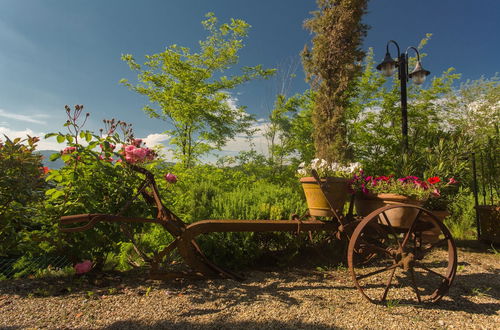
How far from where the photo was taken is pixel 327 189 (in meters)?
2.75

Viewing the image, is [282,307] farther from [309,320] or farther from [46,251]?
[46,251]

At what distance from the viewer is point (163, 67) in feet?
29.3

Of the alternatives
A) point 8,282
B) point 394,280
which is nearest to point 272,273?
point 394,280

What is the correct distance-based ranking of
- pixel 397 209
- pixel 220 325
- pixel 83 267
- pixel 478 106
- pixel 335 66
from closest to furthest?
pixel 220 325
pixel 397 209
pixel 83 267
pixel 335 66
pixel 478 106

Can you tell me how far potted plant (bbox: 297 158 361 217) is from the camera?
2760 mm

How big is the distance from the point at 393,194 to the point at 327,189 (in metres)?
0.67

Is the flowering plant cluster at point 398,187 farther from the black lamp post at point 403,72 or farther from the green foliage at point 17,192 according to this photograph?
the black lamp post at point 403,72

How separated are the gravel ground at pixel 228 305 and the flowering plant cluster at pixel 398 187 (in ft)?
3.38

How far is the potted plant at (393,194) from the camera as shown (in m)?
2.71

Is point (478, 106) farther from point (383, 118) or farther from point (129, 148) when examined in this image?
point (129, 148)

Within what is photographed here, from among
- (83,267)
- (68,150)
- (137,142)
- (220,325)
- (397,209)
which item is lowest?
(220,325)

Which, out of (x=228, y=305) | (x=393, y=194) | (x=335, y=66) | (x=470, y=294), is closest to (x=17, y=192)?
(x=228, y=305)

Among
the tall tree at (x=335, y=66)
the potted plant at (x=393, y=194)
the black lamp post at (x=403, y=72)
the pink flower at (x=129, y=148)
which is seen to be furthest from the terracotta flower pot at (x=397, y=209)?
the tall tree at (x=335, y=66)

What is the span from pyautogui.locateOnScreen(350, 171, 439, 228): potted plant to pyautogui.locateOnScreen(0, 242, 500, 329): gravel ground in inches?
32.0
